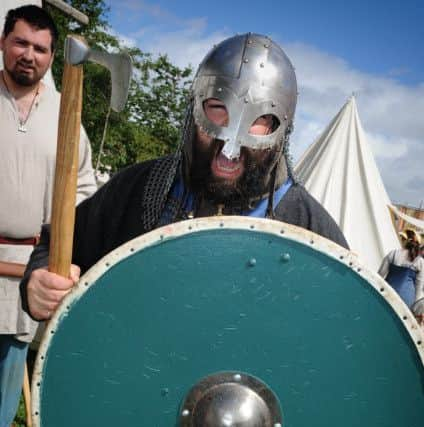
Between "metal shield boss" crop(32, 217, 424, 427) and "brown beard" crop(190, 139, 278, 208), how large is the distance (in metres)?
0.50

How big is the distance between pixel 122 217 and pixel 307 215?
0.65 metres

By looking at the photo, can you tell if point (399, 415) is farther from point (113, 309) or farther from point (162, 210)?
point (162, 210)

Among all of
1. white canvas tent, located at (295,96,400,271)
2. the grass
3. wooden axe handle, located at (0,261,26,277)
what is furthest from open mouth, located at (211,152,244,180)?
white canvas tent, located at (295,96,400,271)

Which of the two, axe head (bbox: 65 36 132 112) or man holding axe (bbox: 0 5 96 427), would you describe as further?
man holding axe (bbox: 0 5 96 427)

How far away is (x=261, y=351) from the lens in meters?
1.28

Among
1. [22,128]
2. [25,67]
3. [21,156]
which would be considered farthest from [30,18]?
[21,156]

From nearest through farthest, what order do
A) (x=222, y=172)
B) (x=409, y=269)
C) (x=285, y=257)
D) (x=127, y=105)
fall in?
(x=285, y=257)
(x=222, y=172)
(x=409, y=269)
(x=127, y=105)

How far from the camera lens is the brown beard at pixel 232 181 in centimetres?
173

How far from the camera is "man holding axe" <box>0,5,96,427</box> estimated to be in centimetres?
219

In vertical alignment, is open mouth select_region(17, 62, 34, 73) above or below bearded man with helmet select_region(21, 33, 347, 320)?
above

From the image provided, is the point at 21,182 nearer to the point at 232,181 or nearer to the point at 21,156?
the point at 21,156

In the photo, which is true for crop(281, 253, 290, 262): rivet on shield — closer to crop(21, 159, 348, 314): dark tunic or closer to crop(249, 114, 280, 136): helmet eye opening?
crop(21, 159, 348, 314): dark tunic

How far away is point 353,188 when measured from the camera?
742 centimetres

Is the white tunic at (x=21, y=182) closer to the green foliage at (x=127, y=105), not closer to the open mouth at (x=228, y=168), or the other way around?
the open mouth at (x=228, y=168)
